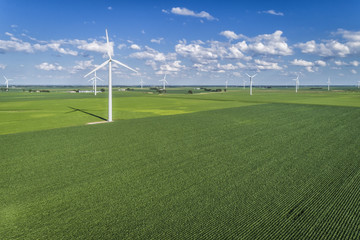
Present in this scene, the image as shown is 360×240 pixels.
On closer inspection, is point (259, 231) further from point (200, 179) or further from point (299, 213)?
point (200, 179)

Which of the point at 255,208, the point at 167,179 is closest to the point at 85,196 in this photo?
the point at 167,179

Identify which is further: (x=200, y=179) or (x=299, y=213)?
(x=200, y=179)

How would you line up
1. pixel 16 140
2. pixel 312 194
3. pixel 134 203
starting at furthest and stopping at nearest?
→ pixel 16 140 → pixel 312 194 → pixel 134 203

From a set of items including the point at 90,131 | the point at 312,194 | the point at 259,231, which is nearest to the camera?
the point at 259,231

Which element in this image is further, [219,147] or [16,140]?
[16,140]

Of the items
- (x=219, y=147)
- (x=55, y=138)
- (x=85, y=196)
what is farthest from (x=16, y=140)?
(x=219, y=147)

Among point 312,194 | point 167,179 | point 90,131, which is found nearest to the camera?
point 312,194

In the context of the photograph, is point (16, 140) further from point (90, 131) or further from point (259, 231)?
point (259, 231)

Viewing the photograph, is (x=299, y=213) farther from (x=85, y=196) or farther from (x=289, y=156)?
(x=85, y=196)

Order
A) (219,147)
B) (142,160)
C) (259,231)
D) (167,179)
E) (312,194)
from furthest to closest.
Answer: (219,147) < (142,160) < (167,179) < (312,194) < (259,231)
